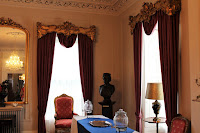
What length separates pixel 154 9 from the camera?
4527 mm

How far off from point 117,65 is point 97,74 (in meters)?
0.67

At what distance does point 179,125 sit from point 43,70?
365cm

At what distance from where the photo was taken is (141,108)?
5.19 m

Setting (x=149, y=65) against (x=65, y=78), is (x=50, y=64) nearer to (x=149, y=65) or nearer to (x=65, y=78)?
(x=65, y=78)

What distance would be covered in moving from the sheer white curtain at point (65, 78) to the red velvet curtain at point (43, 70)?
0.21m

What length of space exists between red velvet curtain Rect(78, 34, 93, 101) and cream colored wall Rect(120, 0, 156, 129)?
95 cm

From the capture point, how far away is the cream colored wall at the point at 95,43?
5.79 m

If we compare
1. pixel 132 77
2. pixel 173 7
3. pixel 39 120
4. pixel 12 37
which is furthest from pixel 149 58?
pixel 12 37

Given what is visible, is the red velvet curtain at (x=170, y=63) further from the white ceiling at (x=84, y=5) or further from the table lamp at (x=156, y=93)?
the white ceiling at (x=84, y=5)

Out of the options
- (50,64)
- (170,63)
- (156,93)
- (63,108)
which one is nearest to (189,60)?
(170,63)

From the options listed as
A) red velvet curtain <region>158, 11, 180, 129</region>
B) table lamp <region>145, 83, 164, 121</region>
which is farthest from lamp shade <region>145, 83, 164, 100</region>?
red velvet curtain <region>158, 11, 180, 129</region>

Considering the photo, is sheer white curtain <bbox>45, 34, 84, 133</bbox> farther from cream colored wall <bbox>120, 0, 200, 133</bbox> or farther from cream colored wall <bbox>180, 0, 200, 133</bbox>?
cream colored wall <bbox>180, 0, 200, 133</bbox>

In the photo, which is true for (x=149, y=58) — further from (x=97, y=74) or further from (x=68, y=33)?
(x=68, y=33)

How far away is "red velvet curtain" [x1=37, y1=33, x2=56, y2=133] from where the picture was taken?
18.8ft
